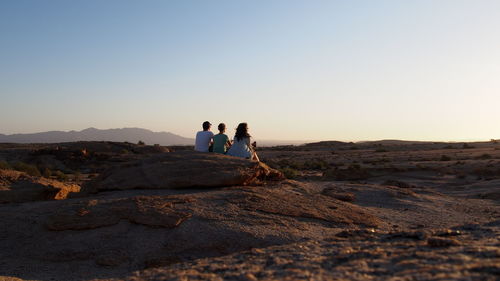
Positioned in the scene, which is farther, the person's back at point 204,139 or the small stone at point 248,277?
the person's back at point 204,139

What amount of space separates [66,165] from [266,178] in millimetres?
18739

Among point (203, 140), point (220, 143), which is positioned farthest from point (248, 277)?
point (203, 140)

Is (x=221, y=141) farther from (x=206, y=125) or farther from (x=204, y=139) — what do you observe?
(x=206, y=125)

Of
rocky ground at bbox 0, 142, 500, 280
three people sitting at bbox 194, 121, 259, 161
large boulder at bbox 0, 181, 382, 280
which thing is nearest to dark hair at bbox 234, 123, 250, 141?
three people sitting at bbox 194, 121, 259, 161

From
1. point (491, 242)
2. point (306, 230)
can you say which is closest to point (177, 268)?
point (306, 230)

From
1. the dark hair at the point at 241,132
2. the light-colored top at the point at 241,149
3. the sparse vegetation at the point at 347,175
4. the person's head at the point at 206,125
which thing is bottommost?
the sparse vegetation at the point at 347,175

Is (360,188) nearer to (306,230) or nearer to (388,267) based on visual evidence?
(306,230)

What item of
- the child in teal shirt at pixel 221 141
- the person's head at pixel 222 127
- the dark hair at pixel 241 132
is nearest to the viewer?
the dark hair at pixel 241 132

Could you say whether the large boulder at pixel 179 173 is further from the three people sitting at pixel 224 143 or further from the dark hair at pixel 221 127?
the dark hair at pixel 221 127

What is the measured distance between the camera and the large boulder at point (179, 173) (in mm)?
9250

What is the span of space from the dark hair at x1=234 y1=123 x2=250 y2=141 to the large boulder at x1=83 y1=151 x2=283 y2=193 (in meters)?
0.82

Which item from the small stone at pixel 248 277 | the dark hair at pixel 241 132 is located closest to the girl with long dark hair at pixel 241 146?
the dark hair at pixel 241 132

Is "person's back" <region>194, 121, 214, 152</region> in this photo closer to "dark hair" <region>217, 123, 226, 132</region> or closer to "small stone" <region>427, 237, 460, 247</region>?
"dark hair" <region>217, 123, 226, 132</region>

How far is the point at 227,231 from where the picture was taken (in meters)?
7.07
